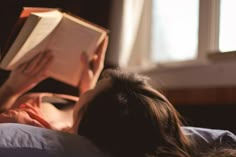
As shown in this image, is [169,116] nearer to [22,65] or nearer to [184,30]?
[22,65]

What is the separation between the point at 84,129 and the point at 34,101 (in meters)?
0.50

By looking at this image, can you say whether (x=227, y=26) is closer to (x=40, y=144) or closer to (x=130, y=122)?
(x=130, y=122)

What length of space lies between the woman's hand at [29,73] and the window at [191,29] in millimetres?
779

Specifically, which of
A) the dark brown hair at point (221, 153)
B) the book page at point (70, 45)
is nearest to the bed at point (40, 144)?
the dark brown hair at point (221, 153)

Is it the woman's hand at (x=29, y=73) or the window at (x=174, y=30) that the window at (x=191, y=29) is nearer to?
the window at (x=174, y=30)

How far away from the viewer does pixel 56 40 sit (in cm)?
143

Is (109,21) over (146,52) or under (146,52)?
over

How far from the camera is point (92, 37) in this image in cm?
149

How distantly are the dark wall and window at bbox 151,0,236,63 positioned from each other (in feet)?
0.90

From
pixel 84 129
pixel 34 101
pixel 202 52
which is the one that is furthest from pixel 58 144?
pixel 202 52

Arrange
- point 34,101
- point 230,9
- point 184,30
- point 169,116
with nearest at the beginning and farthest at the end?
point 169,116
point 34,101
point 230,9
point 184,30

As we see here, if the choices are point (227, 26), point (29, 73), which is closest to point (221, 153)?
point (29, 73)

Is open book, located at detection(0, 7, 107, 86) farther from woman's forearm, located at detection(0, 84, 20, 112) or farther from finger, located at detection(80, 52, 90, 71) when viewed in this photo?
woman's forearm, located at detection(0, 84, 20, 112)

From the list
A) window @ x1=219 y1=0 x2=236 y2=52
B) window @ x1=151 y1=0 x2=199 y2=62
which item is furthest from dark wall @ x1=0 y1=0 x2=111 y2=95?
window @ x1=219 y1=0 x2=236 y2=52
